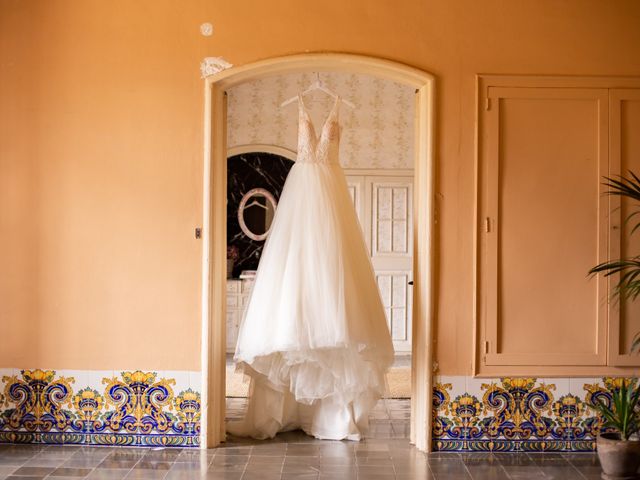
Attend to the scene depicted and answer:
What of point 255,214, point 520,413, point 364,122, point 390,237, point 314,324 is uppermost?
point 364,122

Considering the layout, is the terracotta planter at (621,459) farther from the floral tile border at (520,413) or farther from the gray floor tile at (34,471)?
the gray floor tile at (34,471)

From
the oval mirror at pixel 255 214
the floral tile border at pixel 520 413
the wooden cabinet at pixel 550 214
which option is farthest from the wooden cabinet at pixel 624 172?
the oval mirror at pixel 255 214

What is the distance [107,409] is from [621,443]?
3.03 metres

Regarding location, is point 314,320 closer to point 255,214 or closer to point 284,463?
point 284,463

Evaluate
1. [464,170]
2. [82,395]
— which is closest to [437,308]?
[464,170]

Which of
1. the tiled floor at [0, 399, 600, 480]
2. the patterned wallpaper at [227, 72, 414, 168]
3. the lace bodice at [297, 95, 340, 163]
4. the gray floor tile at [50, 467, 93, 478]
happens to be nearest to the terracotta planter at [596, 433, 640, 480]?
the tiled floor at [0, 399, 600, 480]

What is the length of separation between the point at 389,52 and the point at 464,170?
0.87 meters

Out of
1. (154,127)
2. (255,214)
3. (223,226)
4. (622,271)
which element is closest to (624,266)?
(622,271)

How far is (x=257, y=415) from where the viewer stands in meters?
4.86

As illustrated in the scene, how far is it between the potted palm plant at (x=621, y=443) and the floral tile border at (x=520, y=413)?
23 cm

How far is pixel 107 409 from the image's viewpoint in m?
4.48

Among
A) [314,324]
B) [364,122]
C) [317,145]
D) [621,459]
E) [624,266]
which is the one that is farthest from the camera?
[364,122]

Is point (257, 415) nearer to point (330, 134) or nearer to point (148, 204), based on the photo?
point (148, 204)

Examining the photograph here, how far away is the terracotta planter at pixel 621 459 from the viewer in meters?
3.91
